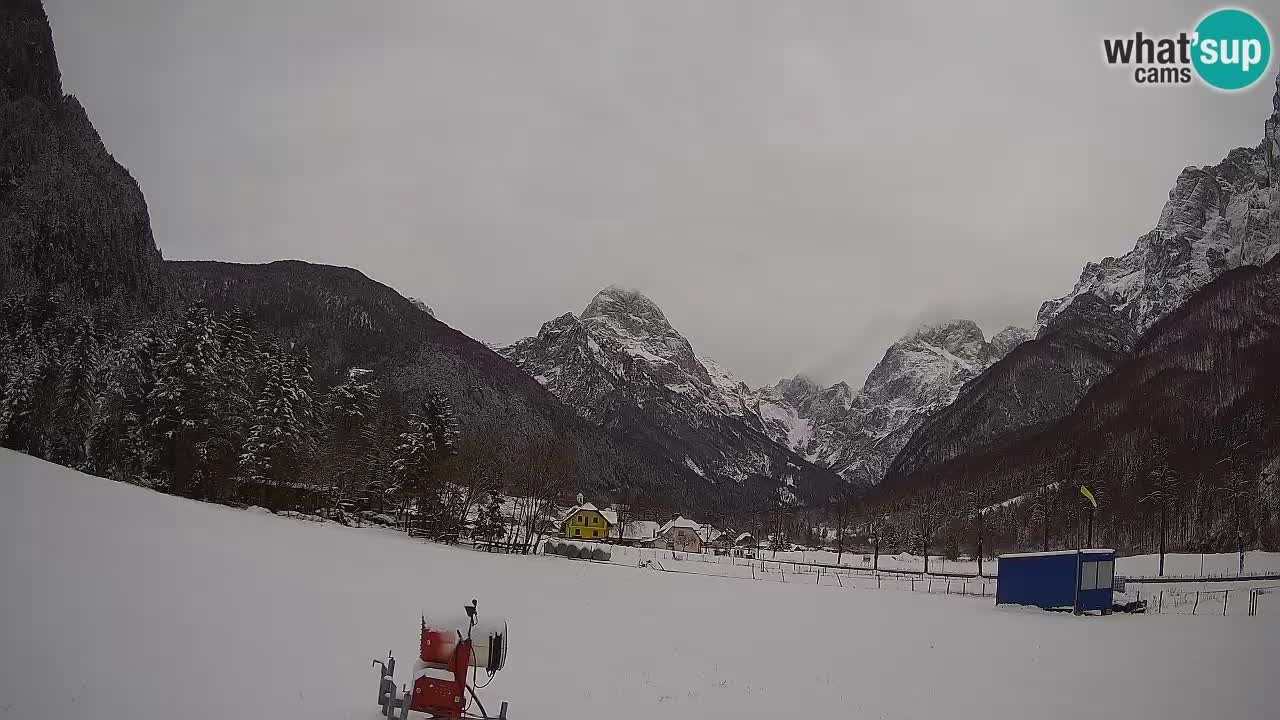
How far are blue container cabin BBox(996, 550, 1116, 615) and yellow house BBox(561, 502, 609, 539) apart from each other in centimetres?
8470

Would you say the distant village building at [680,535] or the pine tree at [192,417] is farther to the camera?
the distant village building at [680,535]

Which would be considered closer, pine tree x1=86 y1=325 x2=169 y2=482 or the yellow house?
pine tree x1=86 y1=325 x2=169 y2=482

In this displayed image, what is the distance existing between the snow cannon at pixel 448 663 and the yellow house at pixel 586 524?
355 ft

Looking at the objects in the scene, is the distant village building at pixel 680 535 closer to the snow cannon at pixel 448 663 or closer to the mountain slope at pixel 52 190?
the mountain slope at pixel 52 190

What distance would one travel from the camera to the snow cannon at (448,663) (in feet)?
34.1

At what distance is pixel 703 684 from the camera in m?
16.2

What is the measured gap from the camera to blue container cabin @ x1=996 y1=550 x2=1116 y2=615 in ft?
110

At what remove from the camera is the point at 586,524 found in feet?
386

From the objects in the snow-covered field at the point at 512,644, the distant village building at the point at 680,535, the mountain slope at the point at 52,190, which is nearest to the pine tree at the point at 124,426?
the snow-covered field at the point at 512,644

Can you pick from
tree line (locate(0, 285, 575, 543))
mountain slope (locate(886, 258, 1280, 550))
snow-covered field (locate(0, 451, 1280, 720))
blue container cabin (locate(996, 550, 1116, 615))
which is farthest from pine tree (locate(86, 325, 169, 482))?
mountain slope (locate(886, 258, 1280, 550))

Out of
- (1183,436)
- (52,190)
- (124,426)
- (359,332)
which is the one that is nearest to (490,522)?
(124,426)

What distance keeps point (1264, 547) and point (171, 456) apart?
113 meters

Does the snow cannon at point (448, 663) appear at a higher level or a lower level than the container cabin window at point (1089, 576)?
higher

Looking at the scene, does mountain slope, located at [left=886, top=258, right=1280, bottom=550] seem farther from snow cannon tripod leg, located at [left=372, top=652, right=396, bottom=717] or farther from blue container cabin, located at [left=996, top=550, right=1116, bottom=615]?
snow cannon tripod leg, located at [left=372, top=652, right=396, bottom=717]
